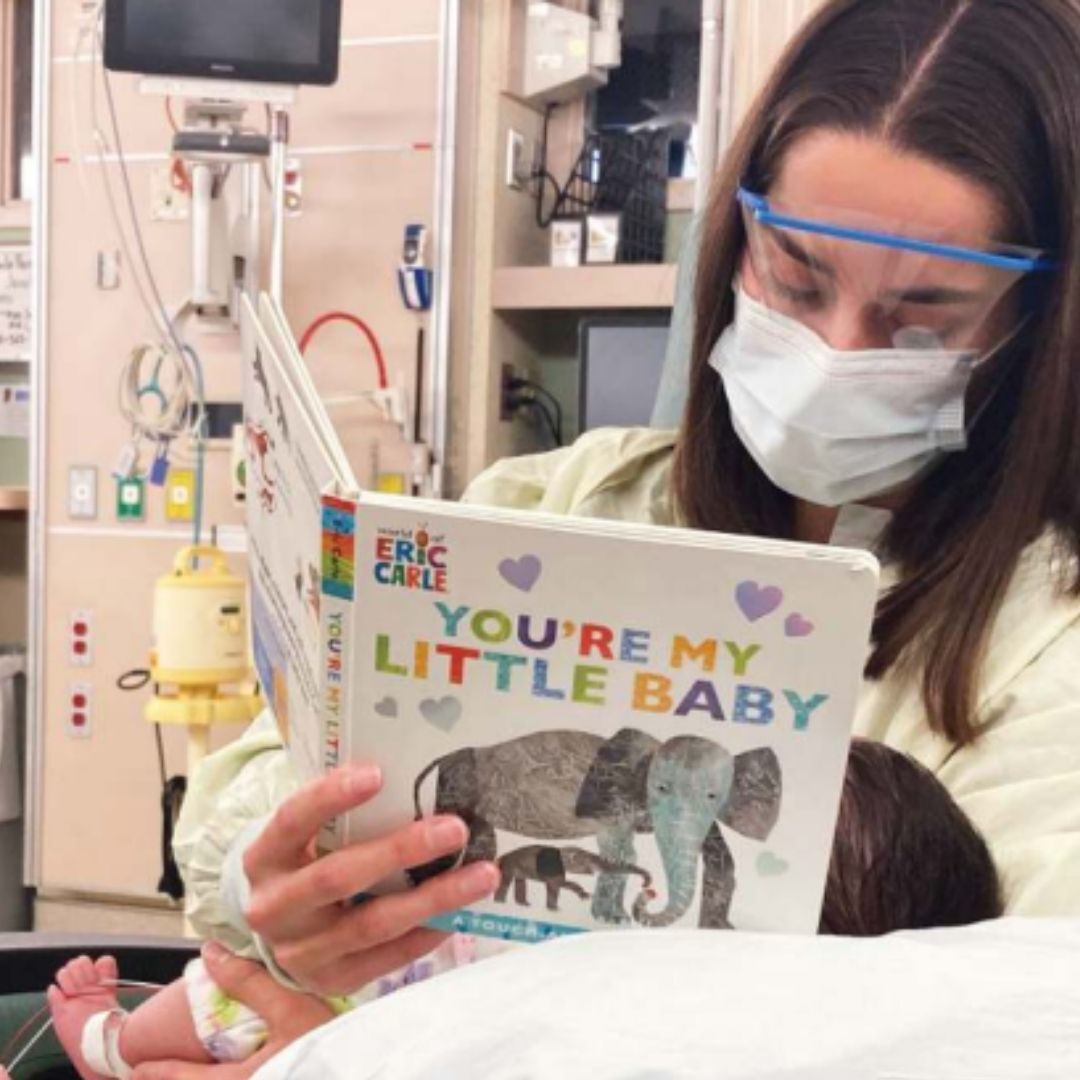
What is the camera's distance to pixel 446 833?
72 centimetres

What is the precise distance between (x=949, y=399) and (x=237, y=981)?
78 centimetres

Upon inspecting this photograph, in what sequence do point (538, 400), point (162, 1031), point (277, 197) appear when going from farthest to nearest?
point (538, 400) < point (277, 197) < point (162, 1031)

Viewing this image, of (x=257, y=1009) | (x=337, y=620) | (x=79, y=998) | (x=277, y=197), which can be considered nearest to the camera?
(x=337, y=620)

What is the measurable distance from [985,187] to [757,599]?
51 cm

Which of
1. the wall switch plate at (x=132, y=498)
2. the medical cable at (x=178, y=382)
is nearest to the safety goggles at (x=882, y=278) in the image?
the medical cable at (x=178, y=382)

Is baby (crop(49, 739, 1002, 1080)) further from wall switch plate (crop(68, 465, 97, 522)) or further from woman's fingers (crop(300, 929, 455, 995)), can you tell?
wall switch plate (crop(68, 465, 97, 522))

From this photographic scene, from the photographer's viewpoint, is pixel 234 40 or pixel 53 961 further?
pixel 234 40

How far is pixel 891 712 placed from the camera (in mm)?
1061

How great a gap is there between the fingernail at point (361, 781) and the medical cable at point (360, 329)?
7.56 feet

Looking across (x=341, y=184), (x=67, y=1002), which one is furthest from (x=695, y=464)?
(x=341, y=184)

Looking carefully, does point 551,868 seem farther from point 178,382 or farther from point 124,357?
point 124,357

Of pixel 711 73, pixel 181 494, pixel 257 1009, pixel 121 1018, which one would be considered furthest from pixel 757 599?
pixel 181 494

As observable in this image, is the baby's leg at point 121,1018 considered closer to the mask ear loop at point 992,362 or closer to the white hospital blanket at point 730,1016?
the white hospital blanket at point 730,1016

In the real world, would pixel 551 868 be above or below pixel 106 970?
above
